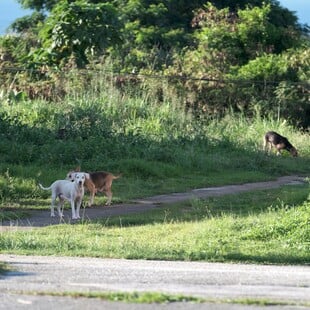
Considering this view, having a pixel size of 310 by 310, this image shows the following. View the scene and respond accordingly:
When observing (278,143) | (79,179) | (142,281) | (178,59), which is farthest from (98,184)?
(178,59)

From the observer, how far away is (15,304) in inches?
287

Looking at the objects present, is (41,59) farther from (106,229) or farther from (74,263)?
(74,263)

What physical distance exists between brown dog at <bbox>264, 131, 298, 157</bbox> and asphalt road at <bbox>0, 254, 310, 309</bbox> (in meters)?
16.5

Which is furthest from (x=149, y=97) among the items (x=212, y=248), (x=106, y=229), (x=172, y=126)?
(x=212, y=248)

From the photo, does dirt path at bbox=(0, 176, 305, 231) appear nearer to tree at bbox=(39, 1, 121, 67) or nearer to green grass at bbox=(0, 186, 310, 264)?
green grass at bbox=(0, 186, 310, 264)

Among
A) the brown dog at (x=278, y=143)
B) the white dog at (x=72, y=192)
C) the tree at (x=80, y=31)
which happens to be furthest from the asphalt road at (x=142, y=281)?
the tree at (x=80, y=31)

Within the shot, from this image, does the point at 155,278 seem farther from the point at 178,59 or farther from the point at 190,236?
the point at 178,59

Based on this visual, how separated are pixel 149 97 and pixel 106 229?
52.1ft

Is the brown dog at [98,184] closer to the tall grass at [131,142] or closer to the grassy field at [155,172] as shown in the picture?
the grassy field at [155,172]

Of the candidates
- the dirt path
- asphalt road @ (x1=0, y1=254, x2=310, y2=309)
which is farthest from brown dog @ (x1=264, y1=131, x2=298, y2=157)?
asphalt road @ (x1=0, y1=254, x2=310, y2=309)

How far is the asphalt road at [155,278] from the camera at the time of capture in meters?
7.99

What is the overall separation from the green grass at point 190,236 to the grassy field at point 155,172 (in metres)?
0.02

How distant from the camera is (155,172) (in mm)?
21500

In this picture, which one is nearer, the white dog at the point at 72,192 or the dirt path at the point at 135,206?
the dirt path at the point at 135,206
